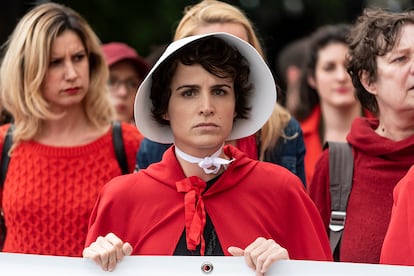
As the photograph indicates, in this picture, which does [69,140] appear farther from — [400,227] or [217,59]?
[400,227]

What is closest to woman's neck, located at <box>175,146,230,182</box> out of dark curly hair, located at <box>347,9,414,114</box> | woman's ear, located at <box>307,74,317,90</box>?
dark curly hair, located at <box>347,9,414,114</box>

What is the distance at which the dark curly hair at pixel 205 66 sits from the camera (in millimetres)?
4059

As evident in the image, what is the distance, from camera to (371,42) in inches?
189

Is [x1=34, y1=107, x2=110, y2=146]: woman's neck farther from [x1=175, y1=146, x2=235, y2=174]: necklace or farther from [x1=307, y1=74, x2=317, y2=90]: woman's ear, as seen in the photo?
[x1=307, y1=74, x2=317, y2=90]: woman's ear

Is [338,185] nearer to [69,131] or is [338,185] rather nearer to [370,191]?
[370,191]

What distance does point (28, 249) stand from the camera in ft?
16.6

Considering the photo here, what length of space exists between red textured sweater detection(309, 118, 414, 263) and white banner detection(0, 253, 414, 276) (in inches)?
30.4

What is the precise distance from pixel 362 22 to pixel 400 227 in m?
1.51

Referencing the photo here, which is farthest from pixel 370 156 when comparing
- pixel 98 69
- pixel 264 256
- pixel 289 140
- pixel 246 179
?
pixel 98 69

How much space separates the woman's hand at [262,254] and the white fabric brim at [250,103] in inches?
Answer: 26.6

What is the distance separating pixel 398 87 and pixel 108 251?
159 cm

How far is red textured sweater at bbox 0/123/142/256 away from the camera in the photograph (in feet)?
16.6

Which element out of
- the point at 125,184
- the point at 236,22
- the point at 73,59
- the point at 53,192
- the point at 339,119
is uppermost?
the point at 236,22

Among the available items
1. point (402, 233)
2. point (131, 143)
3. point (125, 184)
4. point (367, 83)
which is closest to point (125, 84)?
point (131, 143)
